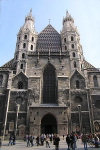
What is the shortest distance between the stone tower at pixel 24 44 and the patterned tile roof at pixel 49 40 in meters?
1.56

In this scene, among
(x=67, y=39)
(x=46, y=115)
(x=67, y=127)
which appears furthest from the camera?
(x=67, y=39)

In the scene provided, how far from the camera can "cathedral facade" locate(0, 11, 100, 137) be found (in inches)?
1072

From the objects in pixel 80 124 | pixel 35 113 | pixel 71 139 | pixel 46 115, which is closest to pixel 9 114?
pixel 35 113

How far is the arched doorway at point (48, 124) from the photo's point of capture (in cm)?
2817

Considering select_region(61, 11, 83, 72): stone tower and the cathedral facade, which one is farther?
select_region(61, 11, 83, 72): stone tower

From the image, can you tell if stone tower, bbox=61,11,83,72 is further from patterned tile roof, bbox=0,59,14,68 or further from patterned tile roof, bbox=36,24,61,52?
patterned tile roof, bbox=0,59,14,68

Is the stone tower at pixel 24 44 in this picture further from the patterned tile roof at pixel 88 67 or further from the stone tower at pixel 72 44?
the patterned tile roof at pixel 88 67

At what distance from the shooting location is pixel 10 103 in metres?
28.8

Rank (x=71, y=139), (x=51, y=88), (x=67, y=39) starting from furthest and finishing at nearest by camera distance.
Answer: (x=67, y=39), (x=51, y=88), (x=71, y=139)

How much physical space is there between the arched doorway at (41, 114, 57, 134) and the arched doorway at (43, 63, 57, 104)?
259cm

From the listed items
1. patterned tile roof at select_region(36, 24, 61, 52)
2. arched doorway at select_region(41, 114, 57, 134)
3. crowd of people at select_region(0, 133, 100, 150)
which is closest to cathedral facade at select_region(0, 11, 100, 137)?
arched doorway at select_region(41, 114, 57, 134)

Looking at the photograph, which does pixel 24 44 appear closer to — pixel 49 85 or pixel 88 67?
pixel 49 85

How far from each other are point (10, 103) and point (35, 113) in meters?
4.74

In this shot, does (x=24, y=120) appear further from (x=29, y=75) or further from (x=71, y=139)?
(x=71, y=139)
